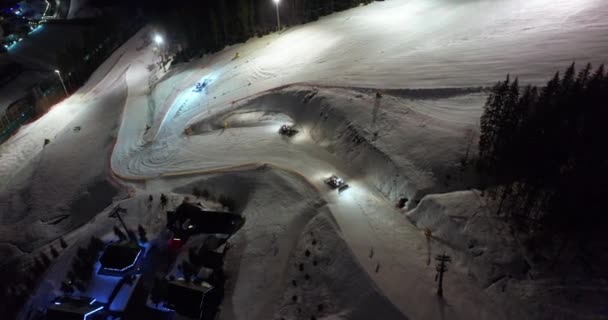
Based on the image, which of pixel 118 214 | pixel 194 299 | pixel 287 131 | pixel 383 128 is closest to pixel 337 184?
pixel 383 128

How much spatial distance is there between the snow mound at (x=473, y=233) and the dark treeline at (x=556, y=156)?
1421 mm

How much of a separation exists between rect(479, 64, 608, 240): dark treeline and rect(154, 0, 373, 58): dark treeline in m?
45.3

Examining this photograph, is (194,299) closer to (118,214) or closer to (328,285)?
(328,285)

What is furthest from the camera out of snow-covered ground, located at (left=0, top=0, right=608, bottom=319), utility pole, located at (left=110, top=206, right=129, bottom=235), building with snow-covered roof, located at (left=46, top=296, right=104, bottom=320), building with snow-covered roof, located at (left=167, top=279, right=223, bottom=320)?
utility pole, located at (left=110, top=206, right=129, bottom=235)

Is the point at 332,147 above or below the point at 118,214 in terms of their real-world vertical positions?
above

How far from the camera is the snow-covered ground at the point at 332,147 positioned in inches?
891

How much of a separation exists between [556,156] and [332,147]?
17.8 metres

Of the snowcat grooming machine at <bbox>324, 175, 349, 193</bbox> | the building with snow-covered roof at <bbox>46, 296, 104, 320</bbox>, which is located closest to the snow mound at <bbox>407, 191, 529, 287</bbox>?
the snowcat grooming machine at <bbox>324, 175, 349, 193</bbox>

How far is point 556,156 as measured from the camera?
68.9 ft

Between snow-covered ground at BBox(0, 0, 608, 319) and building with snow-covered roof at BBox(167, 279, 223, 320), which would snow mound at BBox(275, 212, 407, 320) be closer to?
snow-covered ground at BBox(0, 0, 608, 319)

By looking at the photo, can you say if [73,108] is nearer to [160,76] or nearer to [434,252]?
[160,76]

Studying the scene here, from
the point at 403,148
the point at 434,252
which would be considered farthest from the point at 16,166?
the point at 434,252

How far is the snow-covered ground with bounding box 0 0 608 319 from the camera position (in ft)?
74.2

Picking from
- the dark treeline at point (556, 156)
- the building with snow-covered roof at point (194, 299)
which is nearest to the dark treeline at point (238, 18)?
the dark treeline at point (556, 156)
